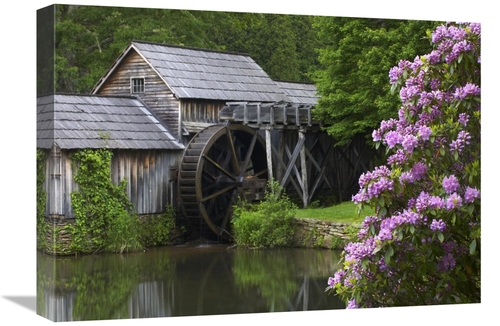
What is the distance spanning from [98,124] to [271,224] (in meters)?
2.50

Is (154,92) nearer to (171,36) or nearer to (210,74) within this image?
(210,74)

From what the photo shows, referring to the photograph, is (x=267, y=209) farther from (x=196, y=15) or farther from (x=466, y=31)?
(x=466, y=31)

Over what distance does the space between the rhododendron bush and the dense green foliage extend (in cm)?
261

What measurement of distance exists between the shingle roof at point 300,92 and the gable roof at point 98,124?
5.37ft

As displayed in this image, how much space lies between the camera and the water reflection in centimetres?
946

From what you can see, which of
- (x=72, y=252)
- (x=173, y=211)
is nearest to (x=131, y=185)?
(x=173, y=211)

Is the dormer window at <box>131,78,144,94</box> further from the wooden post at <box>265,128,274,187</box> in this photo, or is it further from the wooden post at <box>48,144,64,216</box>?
the wooden post at <box>48,144,64,216</box>

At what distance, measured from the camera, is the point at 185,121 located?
12930 millimetres

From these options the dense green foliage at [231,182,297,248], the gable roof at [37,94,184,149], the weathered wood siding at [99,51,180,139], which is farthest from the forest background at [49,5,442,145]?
the dense green foliage at [231,182,297,248]

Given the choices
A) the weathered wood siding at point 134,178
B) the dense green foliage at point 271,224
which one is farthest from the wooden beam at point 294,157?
the weathered wood siding at point 134,178

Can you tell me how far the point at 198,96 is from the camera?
12.9 meters

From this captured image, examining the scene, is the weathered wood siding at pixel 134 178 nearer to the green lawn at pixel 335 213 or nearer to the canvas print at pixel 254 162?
the canvas print at pixel 254 162

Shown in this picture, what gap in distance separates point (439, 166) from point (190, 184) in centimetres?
419

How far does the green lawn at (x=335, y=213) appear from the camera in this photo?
466 inches
